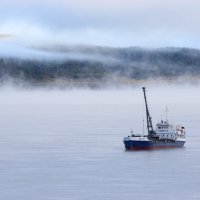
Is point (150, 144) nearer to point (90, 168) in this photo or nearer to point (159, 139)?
point (159, 139)

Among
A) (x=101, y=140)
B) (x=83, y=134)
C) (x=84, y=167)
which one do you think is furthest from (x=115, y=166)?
(x=83, y=134)

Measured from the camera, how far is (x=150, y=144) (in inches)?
2265

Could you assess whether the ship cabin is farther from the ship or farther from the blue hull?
the blue hull

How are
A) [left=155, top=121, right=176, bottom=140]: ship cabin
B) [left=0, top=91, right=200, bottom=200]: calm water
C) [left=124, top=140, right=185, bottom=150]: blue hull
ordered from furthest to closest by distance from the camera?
1. [left=155, top=121, right=176, bottom=140]: ship cabin
2. [left=124, top=140, right=185, bottom=150]: blue hull
3. [left=0, top=91, right=200, bottom=200]: calm water

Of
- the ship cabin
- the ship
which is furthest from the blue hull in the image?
the ship cabin

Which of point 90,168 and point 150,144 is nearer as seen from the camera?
point 90,168

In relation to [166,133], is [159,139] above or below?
below

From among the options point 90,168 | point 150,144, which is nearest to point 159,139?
point 150,144

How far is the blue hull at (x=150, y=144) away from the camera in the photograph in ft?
187

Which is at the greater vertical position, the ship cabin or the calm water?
the ship cabin

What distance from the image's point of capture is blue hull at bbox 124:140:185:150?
56.9 m

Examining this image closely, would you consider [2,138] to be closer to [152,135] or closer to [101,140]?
[101,140]

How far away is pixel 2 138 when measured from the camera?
67.1 meters

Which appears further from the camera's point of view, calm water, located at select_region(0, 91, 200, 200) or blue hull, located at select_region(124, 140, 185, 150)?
blue hull, located at select_region(124, 140, 185, 150)
